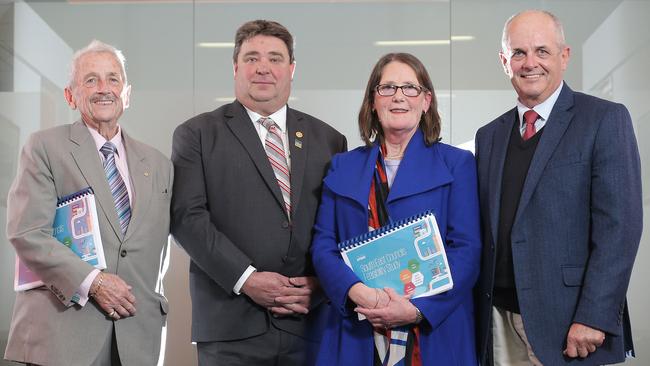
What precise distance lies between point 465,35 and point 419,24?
0.33 m

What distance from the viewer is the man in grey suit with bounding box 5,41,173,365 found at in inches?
115

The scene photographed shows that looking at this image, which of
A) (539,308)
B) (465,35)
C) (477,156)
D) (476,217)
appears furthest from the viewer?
(465,35)

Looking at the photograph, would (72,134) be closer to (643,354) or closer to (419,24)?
(419,24)

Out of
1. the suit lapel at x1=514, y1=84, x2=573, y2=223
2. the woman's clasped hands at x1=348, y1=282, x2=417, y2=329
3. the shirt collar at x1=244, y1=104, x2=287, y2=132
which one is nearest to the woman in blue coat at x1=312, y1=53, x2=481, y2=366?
the woman's clasped hands at x1=348, y1=282, x2=417, y2=329

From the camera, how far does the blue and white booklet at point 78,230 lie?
9.77 feet

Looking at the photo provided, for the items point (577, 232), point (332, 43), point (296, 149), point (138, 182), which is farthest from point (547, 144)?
point (332, 43)

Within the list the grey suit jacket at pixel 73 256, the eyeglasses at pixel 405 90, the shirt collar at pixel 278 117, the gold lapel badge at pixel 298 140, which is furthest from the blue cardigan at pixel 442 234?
the grey suit jacket at pixel 73 256

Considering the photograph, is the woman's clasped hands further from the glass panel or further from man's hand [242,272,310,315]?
the glass panel

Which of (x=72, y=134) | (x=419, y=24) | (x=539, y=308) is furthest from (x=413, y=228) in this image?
(x=419, y=24)

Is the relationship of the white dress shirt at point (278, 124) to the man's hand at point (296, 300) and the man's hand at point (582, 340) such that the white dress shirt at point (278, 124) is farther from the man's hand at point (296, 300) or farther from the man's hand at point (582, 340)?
the man's hand at point (582, 340)

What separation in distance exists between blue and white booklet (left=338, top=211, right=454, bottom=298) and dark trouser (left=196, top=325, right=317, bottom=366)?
613mm

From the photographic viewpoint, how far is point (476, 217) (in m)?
2.95

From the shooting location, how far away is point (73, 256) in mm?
2943

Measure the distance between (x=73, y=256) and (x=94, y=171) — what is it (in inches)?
13.5
